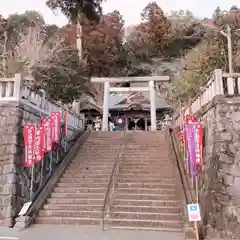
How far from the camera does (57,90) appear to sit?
14742 mm

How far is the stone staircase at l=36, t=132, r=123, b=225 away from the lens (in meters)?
8.41

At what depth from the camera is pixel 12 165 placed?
836cm

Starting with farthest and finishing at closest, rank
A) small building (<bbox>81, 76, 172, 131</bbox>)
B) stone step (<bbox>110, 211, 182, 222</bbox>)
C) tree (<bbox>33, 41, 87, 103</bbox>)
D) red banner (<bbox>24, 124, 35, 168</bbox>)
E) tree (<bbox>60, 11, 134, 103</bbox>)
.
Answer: tree (<bbox>60, 11, 134, 103</bbox>) → small building (<bbox>81, 76, 172, 131</bbox>) → tree (<bbox>33, 41, 87, 103</bbox>) → red banner (<bbox>24, 124, 35, 168</bbox>) → stone step (<bbox>110, 211, 182, 222</bbox>)

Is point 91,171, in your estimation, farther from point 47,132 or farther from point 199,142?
point 199,142

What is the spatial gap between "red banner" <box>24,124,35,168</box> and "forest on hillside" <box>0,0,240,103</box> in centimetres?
524

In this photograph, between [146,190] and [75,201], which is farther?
[146,190]

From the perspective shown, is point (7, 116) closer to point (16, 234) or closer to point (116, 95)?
point (16, 234)

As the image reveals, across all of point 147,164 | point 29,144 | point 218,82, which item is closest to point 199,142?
point 218,82

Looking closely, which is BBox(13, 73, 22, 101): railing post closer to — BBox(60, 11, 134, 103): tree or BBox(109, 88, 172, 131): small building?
BBox(109, 88, 172, 131): small building

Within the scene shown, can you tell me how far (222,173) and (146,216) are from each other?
7.83 ft

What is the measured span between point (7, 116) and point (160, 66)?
25.1 meters

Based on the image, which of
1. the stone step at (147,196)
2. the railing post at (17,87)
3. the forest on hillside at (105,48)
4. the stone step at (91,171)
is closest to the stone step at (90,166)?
the stone step at (91,171)

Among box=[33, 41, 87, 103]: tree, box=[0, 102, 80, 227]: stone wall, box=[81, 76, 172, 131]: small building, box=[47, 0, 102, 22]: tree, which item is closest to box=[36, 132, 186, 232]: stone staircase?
box=[0, 102, 80, 227]: stone wall

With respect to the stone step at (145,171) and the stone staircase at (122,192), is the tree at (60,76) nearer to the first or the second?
the stone staircase at (122,192)
